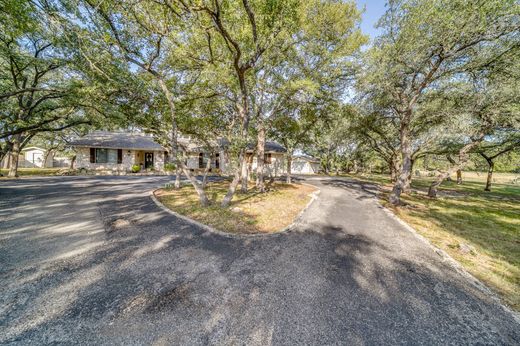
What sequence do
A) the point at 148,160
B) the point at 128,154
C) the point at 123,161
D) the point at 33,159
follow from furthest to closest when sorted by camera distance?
the point at 33,159 < the point at 148,160 < the point at 128,154 < the point at 123,161

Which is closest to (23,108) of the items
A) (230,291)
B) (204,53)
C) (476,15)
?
(204,53)

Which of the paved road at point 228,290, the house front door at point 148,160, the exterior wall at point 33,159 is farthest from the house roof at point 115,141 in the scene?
the paved road at point 228,290

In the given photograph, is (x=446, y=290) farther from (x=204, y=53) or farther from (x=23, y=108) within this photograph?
(x=23, y=108)

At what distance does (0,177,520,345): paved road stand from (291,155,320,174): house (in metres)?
27.8

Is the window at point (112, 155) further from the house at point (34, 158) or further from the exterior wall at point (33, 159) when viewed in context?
the exterior wall at point (33, 159)

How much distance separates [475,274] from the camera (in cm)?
361

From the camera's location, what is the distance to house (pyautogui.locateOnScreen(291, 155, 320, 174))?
108 feet

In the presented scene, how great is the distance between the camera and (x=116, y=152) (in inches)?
784

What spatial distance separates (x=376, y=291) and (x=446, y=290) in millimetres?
1256

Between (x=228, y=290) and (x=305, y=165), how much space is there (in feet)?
105

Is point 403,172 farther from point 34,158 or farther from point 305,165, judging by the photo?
point 34,158

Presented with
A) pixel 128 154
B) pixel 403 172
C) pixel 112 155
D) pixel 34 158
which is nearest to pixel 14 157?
pixel 112 155

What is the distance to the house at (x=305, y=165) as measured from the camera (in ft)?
108

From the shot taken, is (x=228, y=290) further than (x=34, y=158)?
No
